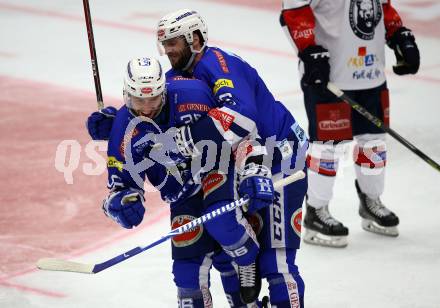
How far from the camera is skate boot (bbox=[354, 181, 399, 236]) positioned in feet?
19.7

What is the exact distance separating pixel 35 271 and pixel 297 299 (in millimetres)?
1827

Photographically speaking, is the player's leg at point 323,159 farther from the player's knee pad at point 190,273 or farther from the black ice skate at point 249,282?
the player's knee pad at point 190,273

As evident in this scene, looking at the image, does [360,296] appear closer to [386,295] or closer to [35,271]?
[386,295]

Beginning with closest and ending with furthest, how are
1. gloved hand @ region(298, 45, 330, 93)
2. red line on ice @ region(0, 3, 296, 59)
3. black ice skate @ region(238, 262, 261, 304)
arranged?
black ice skate @ region(238, 262, 261, 304) < gloved hand @ region(298, 45, 330, 93) < red line on ice @ region(0, 3, 296, 59)

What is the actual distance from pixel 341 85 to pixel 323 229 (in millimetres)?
819

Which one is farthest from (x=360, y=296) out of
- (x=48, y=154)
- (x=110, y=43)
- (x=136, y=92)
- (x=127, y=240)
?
(x=110, y=43)

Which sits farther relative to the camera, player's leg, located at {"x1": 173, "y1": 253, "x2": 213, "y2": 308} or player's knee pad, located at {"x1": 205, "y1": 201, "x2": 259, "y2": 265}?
player's leg, located at {"x1": 173, "y1": 253, "x2": 213, "y2": 308}

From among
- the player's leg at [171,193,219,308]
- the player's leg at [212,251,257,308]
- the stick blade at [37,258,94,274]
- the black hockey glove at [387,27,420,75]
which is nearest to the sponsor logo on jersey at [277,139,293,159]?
the player's leg at [171,193,219,308]

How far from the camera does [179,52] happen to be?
4.52 meters

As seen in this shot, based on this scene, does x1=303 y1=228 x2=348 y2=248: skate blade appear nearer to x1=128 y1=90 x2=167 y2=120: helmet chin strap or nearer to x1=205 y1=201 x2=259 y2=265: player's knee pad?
x1=205 y1=201 x2=259 y2=265: player's knee pad

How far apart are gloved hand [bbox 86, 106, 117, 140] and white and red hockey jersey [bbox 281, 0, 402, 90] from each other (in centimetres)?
162

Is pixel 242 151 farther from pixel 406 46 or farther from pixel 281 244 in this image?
pixel 406 46

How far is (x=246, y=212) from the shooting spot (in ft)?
14.6

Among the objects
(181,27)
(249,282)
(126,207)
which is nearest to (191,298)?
(249,282)
